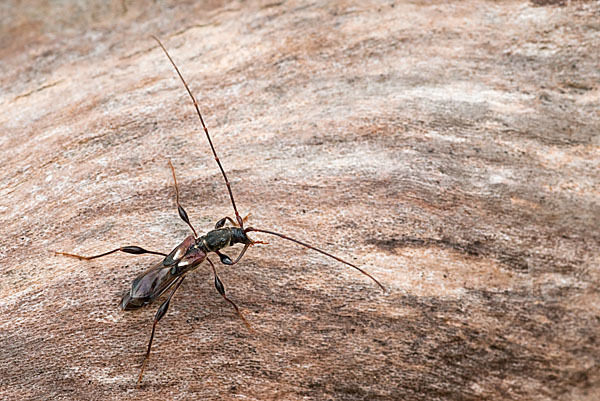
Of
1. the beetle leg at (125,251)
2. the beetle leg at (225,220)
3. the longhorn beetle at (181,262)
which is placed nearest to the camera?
the longhorn beetle at (181,262)

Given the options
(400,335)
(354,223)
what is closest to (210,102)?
(354,223)

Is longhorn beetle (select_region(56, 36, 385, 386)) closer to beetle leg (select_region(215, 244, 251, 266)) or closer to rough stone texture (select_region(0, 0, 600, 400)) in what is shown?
beetle leg (select_region(215, 244, 251, 266))

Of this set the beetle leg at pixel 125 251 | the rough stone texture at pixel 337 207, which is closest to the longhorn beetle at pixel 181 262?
the beetle leg at pixel 125 251

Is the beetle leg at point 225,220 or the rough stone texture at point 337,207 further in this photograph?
the beetle leg at point 225,220

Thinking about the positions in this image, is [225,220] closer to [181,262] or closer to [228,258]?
[228,258]

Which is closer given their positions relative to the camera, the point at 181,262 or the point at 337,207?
the point at 181,262

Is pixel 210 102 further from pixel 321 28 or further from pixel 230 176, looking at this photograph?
pixel 321 28

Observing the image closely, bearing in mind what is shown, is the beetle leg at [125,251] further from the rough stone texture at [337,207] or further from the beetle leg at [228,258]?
the beetle leg at [228,258]

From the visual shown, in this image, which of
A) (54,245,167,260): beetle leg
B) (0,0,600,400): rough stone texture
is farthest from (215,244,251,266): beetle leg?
(54,245,167,260): beetle leg

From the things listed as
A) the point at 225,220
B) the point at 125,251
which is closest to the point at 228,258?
the point at 225,220
